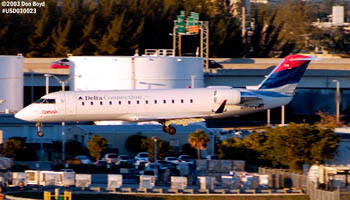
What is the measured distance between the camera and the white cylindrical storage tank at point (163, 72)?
6806 cm

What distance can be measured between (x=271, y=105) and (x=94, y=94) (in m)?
12.2

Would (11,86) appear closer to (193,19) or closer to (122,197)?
(193,19)

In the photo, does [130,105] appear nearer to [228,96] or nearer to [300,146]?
[228,96]

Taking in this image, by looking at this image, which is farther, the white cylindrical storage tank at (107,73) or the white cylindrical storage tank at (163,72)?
the white cylindrical storage tank at (163,72)

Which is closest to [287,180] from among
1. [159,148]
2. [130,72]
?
[159,148]

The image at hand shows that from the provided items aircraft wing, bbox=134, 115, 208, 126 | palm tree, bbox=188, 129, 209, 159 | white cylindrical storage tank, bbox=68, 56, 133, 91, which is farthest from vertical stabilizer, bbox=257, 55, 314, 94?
white cylindrical storage tank, bbox=68, 56, 133, 91

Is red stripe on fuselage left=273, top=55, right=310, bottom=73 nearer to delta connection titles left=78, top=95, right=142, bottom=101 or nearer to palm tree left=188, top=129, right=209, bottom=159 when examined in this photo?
palm tree left=188, top=129, right=209, bottom=159

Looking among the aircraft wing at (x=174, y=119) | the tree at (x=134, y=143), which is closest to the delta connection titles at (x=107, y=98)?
the aircraft wing at (x=174, y=119)

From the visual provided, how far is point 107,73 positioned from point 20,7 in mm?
59062

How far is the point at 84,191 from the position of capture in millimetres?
47906

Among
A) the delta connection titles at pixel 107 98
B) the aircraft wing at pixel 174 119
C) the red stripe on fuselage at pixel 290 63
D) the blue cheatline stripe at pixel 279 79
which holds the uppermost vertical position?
the red stripe on fuselage at pixel 290 63

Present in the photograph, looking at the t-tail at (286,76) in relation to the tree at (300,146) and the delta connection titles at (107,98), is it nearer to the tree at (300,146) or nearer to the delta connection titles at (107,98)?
the tree at (300,146)

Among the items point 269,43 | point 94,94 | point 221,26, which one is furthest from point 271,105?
point 269,43

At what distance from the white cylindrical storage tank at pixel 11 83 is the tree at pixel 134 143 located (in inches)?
571
